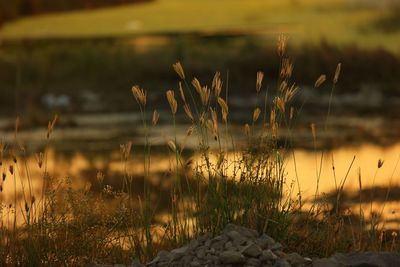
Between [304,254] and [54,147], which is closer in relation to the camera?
[304,254]

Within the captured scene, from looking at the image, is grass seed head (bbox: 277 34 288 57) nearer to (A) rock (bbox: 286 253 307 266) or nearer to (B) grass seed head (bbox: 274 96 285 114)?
(B) grass seed head (bbox: 274 96 285 114)

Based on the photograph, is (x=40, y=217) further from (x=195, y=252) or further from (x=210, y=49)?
(x=210, y=49)

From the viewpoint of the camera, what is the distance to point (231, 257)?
668cm

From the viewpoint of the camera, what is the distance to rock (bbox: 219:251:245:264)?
6.68 metres

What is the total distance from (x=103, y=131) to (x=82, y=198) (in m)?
15.1

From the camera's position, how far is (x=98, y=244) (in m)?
7.88

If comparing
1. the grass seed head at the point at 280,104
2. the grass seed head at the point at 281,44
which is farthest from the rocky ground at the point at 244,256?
the grass seed head at the point at 281,44

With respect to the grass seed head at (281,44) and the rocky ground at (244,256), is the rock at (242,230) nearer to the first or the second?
the rocky ground at (244,256)

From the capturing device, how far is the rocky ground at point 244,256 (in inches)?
265

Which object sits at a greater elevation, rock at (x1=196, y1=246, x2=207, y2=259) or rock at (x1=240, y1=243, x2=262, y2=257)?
rock at (x1=240, y1=243, x2=262, y2=257)

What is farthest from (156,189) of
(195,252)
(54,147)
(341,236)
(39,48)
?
(39,48)

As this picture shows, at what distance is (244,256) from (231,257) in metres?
0.11

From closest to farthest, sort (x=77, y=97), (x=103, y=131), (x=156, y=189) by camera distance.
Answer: (x=156, y=189), (x=103, y=131), (x=77, y=97)

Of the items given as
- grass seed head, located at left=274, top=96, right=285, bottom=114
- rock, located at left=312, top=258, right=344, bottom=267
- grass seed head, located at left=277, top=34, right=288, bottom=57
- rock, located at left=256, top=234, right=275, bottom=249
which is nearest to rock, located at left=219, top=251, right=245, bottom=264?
rock, located at left=256, top=234, right=275, bottom=249
